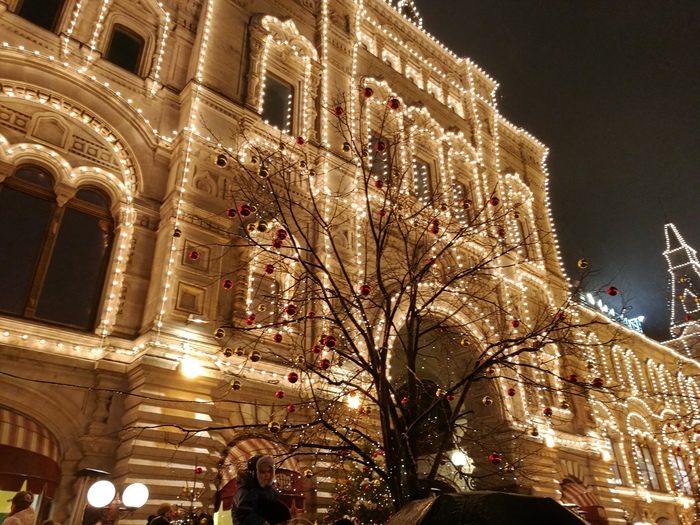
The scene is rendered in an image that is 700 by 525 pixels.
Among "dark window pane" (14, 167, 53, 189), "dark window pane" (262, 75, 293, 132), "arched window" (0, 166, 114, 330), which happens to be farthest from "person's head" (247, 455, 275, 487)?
"dark window pane" (262, 75, 293, 132)

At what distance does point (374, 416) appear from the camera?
1266 centimetres

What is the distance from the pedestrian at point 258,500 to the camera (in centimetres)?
432

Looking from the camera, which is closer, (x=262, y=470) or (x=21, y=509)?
(x=262, y=470)

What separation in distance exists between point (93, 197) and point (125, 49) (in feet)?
14.9

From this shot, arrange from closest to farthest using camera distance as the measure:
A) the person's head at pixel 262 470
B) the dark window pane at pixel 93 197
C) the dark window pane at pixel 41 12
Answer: the person's head at pixel 262 470 → the dark window pane at pixel 93 197 → the dark window pane at pixel 41 12

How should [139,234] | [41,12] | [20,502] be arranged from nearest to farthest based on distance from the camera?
[20,502] < [139,234] < [41,12]

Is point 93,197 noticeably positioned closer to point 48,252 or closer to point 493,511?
point 48,252

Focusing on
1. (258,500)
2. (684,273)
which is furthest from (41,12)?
(684,273)

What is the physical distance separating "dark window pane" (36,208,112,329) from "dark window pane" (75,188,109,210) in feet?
1.07

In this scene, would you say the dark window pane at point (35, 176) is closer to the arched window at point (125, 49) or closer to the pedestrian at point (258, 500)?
the arched window at point (125, 49)

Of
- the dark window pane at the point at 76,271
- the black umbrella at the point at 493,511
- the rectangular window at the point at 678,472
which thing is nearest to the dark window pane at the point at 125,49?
the dark window pane at the point at 76,271

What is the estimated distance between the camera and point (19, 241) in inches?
396

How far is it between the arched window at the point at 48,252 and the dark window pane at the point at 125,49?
3980 millimetres

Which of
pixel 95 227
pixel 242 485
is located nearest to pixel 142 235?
pixel 95 227
